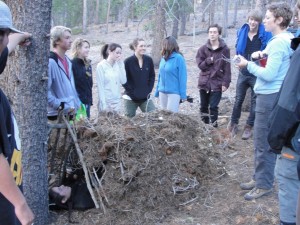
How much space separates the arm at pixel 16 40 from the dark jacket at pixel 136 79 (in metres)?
3.04

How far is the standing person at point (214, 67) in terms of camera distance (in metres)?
6.46

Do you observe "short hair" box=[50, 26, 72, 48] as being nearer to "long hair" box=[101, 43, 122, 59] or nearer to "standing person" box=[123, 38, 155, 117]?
"long hair" box=[101, 43, 122, 59]

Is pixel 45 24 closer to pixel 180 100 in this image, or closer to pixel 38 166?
pixel 38 166

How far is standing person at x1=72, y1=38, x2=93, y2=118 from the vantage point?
5.49m

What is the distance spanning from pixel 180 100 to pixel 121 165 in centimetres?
275

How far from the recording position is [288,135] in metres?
2.61

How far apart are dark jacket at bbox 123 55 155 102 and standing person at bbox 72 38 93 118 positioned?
87cm

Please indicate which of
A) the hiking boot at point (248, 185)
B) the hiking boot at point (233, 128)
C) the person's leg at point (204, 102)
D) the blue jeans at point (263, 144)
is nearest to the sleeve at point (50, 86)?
the blue jeans at point (263, 144)

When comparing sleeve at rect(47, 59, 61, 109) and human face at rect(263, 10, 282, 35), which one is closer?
human face at rect(263, 10, 282, 35)

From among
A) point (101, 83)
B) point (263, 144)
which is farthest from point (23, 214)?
point (101, 83)

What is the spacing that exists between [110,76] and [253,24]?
237 cm

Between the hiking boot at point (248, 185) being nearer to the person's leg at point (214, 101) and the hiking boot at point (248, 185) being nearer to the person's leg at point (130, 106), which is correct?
the person's leg at point (214, 101)

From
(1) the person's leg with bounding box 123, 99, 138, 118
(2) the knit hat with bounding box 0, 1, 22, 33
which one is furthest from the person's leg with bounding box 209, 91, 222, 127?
(2) the knit hat with bounding box 0, 1, 22, 33

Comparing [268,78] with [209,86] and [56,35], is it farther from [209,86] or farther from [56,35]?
[209,86]
